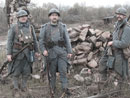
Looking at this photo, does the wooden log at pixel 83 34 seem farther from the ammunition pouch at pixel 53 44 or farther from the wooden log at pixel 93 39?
the ammunition pouch at pixel 53 44

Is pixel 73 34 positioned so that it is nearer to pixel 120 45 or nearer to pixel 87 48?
pixel 87 48

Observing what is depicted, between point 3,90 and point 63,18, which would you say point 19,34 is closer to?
point 3,90

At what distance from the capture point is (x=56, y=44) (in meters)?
5.47

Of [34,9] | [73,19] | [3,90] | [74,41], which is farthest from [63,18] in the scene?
[3,90]

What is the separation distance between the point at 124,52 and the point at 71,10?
21798 millimetres

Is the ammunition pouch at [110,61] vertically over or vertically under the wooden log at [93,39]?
under

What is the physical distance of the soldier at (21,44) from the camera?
5555 mm

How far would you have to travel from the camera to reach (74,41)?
862cm

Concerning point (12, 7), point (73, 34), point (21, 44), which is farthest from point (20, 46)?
point (12, 7)

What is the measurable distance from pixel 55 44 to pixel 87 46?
3028 millimetres

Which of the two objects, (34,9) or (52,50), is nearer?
(52,50)

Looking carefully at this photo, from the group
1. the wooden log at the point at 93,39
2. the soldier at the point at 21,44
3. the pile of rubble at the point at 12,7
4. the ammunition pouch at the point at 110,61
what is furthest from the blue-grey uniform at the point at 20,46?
the pile of rubble at the point at 12,7

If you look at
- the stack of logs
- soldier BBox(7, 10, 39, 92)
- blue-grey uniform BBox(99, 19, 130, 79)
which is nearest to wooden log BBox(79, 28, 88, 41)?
the stack of logs

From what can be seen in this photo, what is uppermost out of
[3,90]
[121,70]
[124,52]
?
[124,52]
